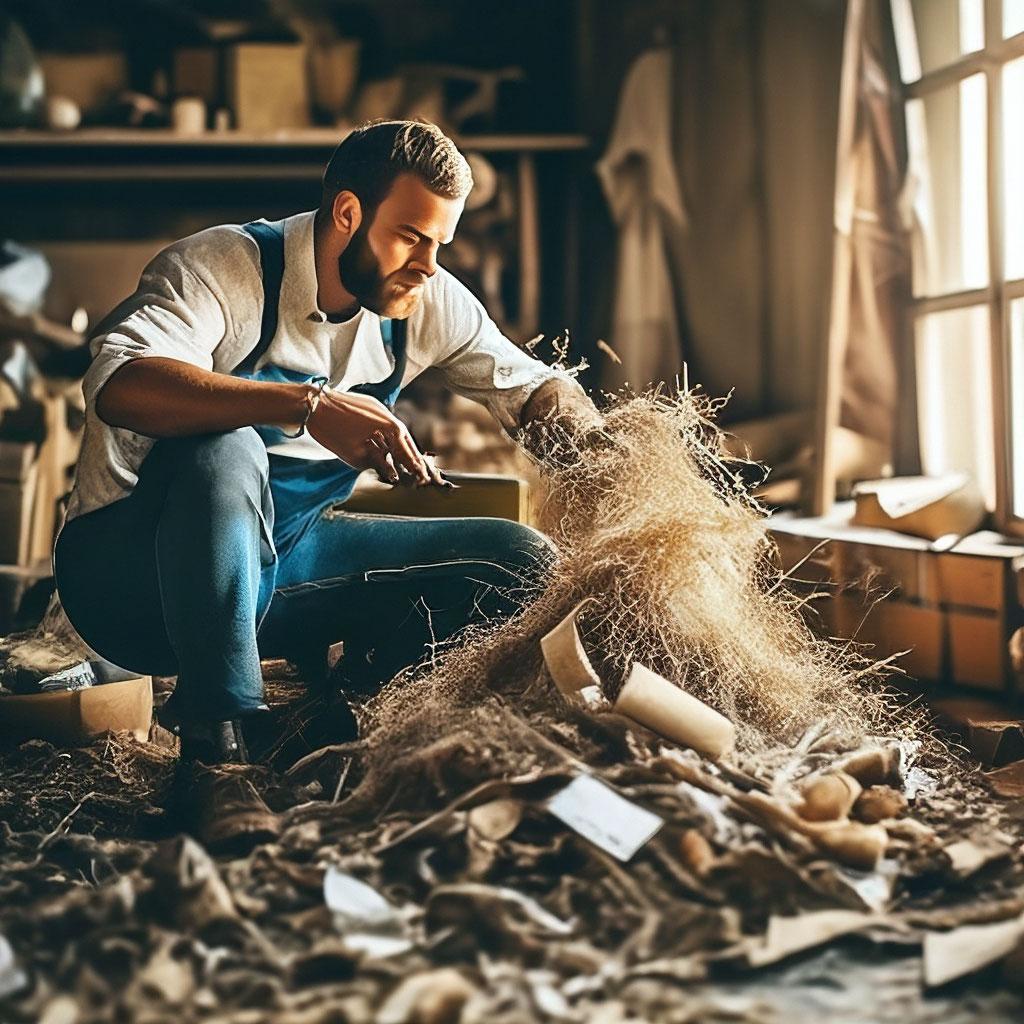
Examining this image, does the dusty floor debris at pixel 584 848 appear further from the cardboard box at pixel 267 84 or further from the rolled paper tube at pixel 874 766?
the cardboard box at pixel 267 84

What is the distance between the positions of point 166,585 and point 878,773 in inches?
40.3

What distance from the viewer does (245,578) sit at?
5.66 ft

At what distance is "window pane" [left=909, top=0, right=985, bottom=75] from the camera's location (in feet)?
9.23

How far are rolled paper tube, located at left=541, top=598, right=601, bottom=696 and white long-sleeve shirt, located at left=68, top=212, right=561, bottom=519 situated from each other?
1.58 ft

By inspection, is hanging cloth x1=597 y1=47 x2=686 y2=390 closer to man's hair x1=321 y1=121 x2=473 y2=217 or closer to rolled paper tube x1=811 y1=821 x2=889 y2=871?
man's hair x1=321 y1=121 x2=473 y2=217

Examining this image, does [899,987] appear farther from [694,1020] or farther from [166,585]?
[166,585]

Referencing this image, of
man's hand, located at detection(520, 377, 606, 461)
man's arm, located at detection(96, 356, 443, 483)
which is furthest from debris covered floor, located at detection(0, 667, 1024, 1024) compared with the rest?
man's hand, located at detection(520, 377, 606, 461)

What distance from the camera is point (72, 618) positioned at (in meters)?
1.91

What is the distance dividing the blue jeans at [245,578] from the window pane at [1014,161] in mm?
1320

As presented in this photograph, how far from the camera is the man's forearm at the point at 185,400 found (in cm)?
169

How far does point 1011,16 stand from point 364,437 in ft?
5.83

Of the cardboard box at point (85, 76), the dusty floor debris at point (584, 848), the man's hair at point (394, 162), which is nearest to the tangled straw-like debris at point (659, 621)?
the dusty floor debris at point (584, 848)

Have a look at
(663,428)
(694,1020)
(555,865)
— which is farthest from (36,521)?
(694,1020)

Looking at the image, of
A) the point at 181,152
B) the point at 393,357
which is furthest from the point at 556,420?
the point at 181,152
